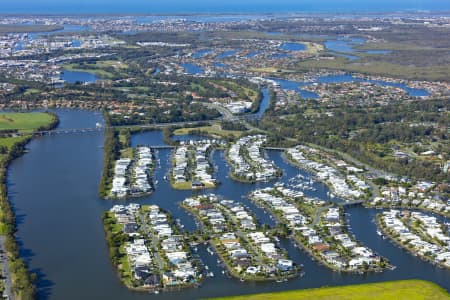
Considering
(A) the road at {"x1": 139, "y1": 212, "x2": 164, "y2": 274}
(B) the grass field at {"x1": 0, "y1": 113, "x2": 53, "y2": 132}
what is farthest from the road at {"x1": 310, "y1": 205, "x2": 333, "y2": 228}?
(B) the grass field at {"x1": 0, "y1": 113, "x2": 53, "y2": 132}

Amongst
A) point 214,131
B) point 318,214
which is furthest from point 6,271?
point 214,131

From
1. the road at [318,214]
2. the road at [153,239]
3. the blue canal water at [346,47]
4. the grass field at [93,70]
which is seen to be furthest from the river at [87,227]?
the blue canal water at [346,47]

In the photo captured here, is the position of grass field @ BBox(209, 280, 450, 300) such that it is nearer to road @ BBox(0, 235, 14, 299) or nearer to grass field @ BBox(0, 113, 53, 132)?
road @ BBox(0, 235, 14, 299)

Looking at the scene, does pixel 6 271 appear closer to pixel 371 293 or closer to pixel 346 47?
pixel 371 293

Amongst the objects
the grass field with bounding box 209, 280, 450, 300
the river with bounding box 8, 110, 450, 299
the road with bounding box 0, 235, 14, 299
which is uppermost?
the road with bounding box 0, 235, 14, 299

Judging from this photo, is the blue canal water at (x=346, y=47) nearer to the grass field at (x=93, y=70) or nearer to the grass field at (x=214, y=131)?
the grass field at (x=93, y=70)
